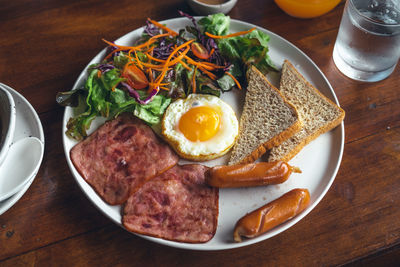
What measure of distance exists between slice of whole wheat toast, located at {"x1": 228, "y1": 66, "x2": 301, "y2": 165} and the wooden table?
0.50 meters

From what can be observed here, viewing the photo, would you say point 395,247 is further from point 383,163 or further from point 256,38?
point 256,38

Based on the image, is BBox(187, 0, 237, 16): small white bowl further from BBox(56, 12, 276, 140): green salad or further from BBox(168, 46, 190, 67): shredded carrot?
BBox(168, 46, 190, 67): shredded carrot

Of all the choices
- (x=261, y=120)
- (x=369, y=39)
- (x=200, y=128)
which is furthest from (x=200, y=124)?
(x=369, y=39)

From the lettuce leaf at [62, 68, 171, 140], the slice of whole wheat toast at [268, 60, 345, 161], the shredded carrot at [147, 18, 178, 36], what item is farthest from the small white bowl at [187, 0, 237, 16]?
the lettuce leaf at [62, 68, 171, 140]

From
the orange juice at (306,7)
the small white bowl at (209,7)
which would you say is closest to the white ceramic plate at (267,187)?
the orange juice at (306,7)

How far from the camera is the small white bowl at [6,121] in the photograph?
217 centimetres

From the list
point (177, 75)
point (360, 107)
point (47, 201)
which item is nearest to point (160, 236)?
point (47, 201)

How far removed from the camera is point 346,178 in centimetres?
258

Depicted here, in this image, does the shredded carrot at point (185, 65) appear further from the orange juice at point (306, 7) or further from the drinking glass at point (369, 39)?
the drinking glass at point (369, 39)

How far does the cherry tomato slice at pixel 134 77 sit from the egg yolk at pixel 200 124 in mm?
428

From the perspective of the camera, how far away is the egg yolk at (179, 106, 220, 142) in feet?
8.38

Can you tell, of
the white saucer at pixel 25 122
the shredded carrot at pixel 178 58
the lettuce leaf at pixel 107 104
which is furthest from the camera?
the shredded carrot at pixel 178 58

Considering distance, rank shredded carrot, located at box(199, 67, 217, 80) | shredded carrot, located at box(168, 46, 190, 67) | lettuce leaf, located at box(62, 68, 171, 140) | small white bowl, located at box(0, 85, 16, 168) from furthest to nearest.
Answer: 1. shredded carrot, located at box(199, 67, 217, 80)
2. shredded carrot, located at box(168, 46, 190, 67)
3. lettuce leaf, located at box(62, 68, 171, 140)
4. small white bowl, located at box(0, 85, 16, 168)

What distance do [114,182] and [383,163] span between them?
188 centimetres
